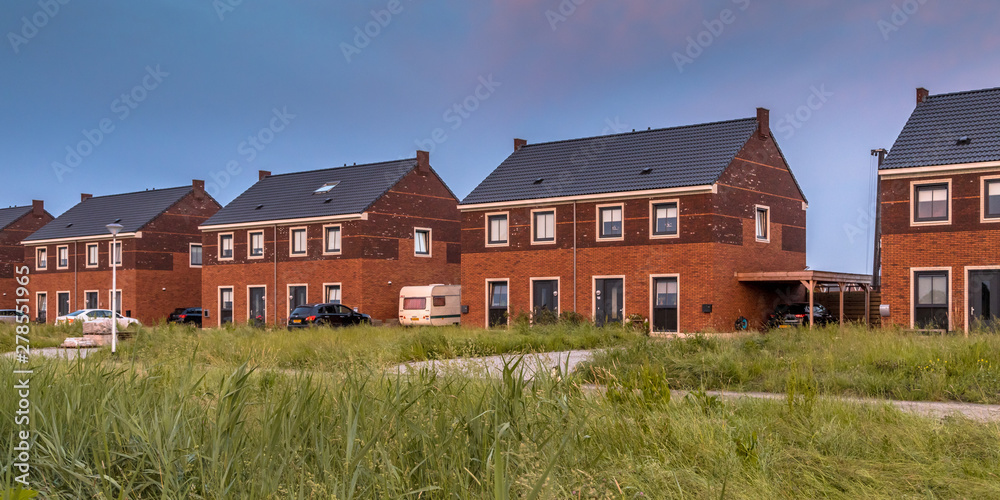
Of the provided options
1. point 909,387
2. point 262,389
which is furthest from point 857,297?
point 262,389

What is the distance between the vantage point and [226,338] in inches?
739

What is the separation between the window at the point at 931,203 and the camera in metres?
24.4

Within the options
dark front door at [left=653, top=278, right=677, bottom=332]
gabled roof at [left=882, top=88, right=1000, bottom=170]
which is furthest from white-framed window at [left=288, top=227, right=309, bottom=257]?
gabled roof at [left=882, top=88, right=1000, bottom=170]

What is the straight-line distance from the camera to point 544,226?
106ft

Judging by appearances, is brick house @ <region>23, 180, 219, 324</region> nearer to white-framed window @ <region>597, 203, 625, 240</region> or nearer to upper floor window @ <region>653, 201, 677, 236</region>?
white-framed window @ <region>597, 203, 625, 240</region>

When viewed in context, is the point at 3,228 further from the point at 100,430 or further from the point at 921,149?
the point at 100,430

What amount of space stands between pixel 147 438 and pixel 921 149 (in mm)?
25089

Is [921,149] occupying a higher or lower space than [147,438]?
higher

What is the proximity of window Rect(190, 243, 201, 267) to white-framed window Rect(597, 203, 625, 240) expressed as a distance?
28.2 m

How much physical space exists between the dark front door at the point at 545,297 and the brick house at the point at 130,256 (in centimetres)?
2370

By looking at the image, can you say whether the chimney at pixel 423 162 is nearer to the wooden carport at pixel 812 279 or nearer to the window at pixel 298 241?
the window at pixel 298 241

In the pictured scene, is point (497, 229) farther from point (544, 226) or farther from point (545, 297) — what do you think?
point (545, 297)

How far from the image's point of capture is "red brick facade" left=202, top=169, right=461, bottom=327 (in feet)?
120

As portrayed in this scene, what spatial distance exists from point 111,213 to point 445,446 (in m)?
50.7
